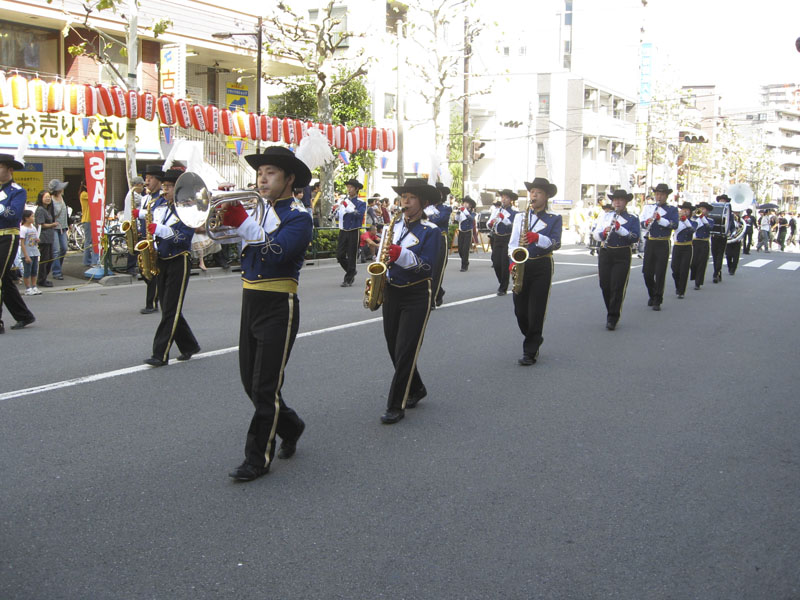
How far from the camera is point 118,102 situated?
15258 millimetres

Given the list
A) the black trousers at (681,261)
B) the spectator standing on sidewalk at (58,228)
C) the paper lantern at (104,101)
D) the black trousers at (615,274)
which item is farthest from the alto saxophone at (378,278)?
the paper lantern at (104,101)

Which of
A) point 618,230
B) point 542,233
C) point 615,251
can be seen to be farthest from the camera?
point 615,251

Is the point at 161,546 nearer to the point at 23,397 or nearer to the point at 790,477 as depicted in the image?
the point at 23,397

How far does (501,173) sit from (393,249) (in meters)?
49.5

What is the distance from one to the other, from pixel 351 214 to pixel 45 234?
18.3 ft

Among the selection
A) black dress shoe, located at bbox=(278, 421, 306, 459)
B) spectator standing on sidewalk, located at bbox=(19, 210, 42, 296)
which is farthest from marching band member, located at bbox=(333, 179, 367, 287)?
black dress shoe, located at bbox=(278, 421, 306, 459)

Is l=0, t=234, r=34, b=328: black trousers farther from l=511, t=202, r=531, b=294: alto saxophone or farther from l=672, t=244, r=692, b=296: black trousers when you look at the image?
l=672, t=244, r=692, b=296: black trousers

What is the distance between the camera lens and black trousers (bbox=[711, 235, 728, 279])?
1820cm

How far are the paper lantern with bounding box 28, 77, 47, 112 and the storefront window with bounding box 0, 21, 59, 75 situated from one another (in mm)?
5830

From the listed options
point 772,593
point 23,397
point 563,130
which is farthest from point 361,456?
point 563,130

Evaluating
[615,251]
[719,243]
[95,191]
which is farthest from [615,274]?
[95,191]

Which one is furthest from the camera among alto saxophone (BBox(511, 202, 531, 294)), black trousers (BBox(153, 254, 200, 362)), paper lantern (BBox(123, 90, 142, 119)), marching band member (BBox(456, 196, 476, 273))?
marching band member (BBox(456, 196, 476, 273))

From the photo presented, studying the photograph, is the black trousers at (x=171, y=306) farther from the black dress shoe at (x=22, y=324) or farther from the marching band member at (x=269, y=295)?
the marching band member at (x=269, y=295)

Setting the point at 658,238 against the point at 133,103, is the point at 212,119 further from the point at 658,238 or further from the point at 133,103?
the point at 658,238
